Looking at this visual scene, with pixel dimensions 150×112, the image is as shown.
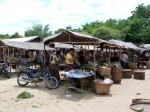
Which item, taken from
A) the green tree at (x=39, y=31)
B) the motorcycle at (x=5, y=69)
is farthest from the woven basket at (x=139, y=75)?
the green tree at (x=39, y=31)

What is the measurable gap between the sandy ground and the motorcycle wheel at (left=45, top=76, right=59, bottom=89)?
0.21 metres

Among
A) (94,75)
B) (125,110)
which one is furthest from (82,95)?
(125,110)

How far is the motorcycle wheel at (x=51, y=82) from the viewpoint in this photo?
10365 millimetres

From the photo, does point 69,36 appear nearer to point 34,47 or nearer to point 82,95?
point 82,95

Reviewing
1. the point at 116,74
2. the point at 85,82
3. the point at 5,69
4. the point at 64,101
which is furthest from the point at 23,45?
the point at 64,101

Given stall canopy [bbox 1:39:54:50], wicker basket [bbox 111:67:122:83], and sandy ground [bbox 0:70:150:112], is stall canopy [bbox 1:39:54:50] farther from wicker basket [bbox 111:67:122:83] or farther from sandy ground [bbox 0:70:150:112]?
wicker basket [bbox 111:67:122:83]

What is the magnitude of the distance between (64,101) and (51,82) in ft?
7.46

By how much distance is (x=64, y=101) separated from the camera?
8328mm

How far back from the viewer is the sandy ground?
24.2ft

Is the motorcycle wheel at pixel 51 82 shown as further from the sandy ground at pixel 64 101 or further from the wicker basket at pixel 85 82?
the wicker basket at pixel 85 82

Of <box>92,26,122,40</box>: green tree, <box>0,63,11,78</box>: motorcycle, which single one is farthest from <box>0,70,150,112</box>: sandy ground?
<box>92,26,122,40</box>: green tree

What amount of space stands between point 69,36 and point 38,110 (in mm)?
4738

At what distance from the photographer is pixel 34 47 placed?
18.5 m

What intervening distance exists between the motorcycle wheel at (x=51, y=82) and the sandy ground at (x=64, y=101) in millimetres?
208
